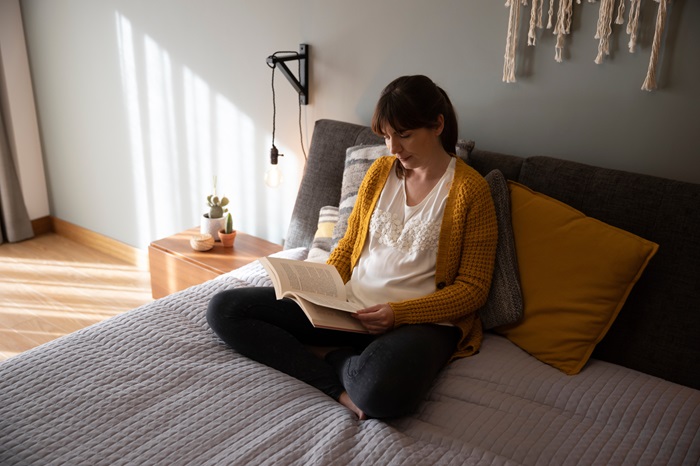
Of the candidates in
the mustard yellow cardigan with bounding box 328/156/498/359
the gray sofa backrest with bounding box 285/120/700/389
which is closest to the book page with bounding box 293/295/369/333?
the mustard yellow cardigan with bounding box 328/156/498/359

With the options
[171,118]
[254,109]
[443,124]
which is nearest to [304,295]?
[443,124]

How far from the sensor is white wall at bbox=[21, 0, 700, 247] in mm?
1781

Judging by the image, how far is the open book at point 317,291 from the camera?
1.45 m

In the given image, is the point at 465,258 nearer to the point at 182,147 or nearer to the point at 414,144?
the point at 414,144

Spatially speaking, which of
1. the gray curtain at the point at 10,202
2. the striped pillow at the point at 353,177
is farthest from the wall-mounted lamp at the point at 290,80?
the gray curtain at the point at 10,202

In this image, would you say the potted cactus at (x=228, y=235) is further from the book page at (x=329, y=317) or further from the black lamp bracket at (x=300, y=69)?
the book page at (x=329, y=317)

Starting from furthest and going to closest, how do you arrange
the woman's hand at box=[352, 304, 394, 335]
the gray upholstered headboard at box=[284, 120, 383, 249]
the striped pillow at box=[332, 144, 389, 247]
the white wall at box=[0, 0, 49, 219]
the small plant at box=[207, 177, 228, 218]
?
1. the white wall at box=[0, 0, 49, 219]
2. the small plant at box=[207, 177, 228, 218]
3. the gray upholstered headboard at box=[284, 120, 383, 249]
4. the striped pillow at box=[332, 144, 389, 247]
5. the woman's hand at box=[352, 304, 394, 335]

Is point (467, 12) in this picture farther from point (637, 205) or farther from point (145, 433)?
point (145, 433)

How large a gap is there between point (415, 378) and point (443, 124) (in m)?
0.65

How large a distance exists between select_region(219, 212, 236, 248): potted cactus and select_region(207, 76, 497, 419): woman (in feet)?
2.70

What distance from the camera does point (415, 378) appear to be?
141 centimetres

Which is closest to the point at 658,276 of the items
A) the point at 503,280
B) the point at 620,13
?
the point at 503,280

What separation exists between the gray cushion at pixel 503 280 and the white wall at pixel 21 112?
105 inches

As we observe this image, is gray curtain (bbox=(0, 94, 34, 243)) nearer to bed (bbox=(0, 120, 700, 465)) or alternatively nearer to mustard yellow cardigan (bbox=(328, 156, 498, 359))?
bed (bbox=(0, 120, 700, 465))
